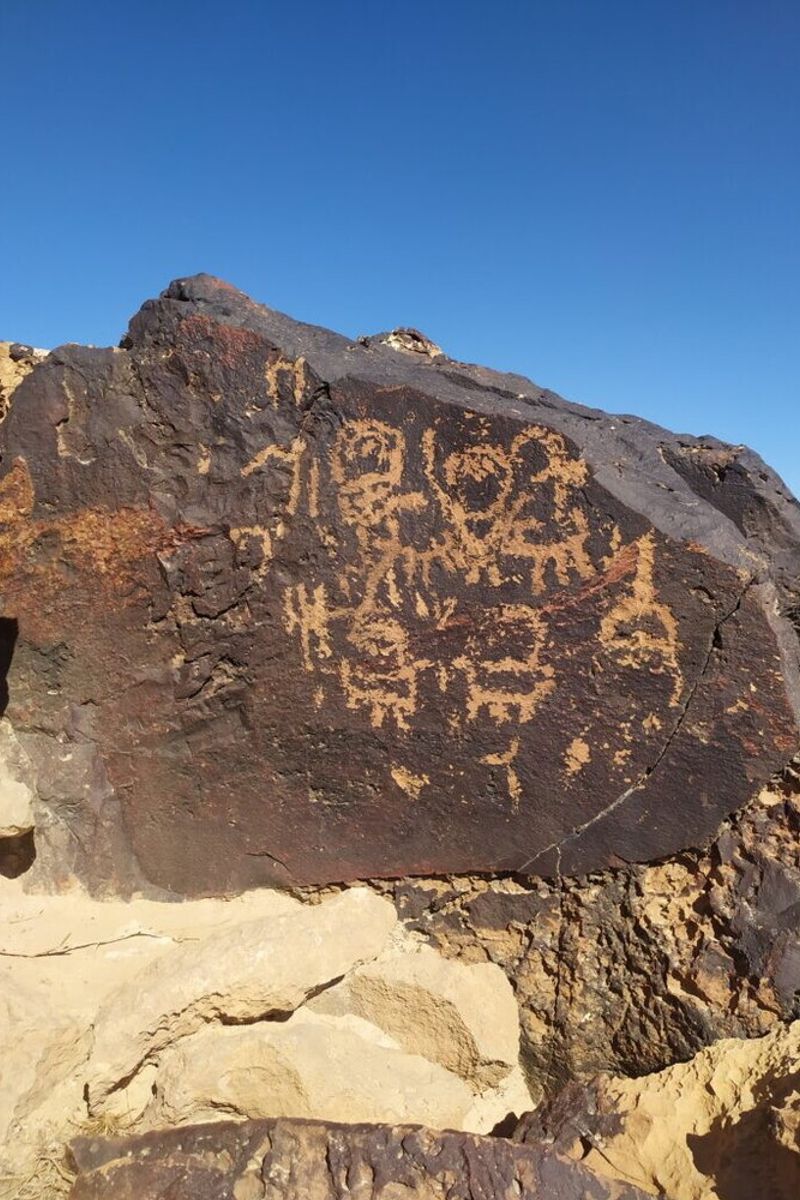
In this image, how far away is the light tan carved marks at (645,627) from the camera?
255cm

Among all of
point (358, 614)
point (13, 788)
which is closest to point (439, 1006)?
point (358, 614)

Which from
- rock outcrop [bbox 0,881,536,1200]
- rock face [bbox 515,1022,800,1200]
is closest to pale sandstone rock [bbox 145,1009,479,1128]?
rock outcrop [bbox 0,881,536,1200]

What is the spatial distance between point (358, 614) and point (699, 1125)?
1617 millimetres

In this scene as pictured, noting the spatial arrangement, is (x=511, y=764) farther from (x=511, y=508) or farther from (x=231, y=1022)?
(x=231, y=1022)

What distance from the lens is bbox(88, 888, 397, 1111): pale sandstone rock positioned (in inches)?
92.9

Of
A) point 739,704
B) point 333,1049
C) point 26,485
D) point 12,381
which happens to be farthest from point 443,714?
point 12,381

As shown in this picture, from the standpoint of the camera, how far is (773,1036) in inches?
95.8

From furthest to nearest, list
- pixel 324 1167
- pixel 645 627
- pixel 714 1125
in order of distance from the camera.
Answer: pixel 645 627 → pixel 714 1125 → pixel 324 1167

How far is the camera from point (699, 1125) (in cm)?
230

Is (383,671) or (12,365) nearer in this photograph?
(383,671)

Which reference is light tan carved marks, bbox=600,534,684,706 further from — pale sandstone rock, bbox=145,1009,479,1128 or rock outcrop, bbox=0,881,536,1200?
pale sandstone rock, bbox=145,1009,479,1128

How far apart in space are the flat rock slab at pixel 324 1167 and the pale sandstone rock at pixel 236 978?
0.33 metres

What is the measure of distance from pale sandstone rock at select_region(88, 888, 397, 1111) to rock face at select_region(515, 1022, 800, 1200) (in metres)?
0.69

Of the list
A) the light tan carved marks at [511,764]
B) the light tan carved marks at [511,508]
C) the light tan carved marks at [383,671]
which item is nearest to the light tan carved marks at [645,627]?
the light tan carved marks at [511,508]
